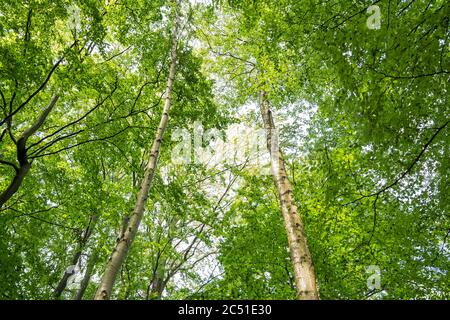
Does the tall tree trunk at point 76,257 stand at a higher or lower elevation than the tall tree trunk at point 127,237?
higher

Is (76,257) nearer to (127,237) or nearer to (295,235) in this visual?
(127,237)

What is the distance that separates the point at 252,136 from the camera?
13.4 metres

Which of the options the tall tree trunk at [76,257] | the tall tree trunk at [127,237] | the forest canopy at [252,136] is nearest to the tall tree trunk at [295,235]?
the forest canopy at [252,136]

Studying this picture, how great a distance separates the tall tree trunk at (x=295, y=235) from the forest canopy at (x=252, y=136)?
0.03m

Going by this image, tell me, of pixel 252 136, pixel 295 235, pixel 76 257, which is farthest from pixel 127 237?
pixel 252 136

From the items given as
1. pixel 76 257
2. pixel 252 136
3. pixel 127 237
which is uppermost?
pixel 252 136

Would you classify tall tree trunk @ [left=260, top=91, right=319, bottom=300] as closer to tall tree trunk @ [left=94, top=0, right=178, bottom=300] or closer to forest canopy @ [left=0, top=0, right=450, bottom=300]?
forest canopy @ [left=0, top=0, right=450, bottom=300]

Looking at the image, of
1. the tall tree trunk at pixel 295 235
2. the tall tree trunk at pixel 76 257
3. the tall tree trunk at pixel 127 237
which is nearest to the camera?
the tall tree trunk at pixel 127 237

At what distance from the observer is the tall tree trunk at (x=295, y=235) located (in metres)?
4.41

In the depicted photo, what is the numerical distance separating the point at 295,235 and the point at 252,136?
862 centimetres

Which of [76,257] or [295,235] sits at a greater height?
[76,257]

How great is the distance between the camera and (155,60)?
757cm

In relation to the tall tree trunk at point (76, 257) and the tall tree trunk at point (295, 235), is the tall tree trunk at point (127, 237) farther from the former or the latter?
the tall tree trunk at point (76, 257)

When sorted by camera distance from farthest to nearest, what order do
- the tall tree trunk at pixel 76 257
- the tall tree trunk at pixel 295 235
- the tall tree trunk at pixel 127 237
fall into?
the tall tree trunk at pixel 76 257
the tall tree trunk at pixel 295 235
the tall tree trunk at pixel 127 237
